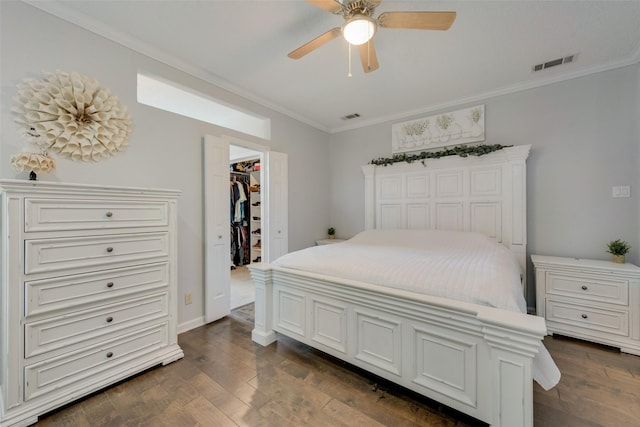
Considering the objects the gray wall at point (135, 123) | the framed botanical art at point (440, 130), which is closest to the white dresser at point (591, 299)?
the framed botanical art at point (440, 130)

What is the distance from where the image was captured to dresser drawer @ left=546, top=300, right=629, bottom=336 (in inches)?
85.5

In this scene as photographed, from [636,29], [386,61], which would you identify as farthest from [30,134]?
[636,29]

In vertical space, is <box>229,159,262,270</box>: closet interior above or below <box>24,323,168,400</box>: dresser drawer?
above

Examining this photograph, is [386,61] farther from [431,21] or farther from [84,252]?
[84,252]

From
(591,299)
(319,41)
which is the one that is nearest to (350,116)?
(319,41)

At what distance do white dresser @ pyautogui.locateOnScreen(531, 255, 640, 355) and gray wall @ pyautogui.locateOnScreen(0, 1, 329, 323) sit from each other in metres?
3.47

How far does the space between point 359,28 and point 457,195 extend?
245cm

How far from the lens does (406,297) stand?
154cm

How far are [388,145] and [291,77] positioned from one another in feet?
5.92

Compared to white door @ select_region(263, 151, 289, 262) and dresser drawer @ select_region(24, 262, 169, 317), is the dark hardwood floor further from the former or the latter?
white door @ select_region(263, 151, 289, 262)

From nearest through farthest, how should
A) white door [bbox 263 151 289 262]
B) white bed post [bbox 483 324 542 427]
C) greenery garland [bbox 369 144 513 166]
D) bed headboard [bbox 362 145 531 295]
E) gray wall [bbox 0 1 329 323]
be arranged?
white bed post [bbox 483 324 542 427], gray wall [bbox 0 1 329 323], bed headboard [bbox 362 145 531 295], greenery garland [bbox 369 144 513 166], white door [bbox 263 151 289 262]

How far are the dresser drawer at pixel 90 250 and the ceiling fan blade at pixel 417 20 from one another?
2156 mm

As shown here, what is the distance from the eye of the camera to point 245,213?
220 inches

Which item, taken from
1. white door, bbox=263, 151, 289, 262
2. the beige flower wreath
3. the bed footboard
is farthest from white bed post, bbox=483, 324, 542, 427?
the beige flower wreath
